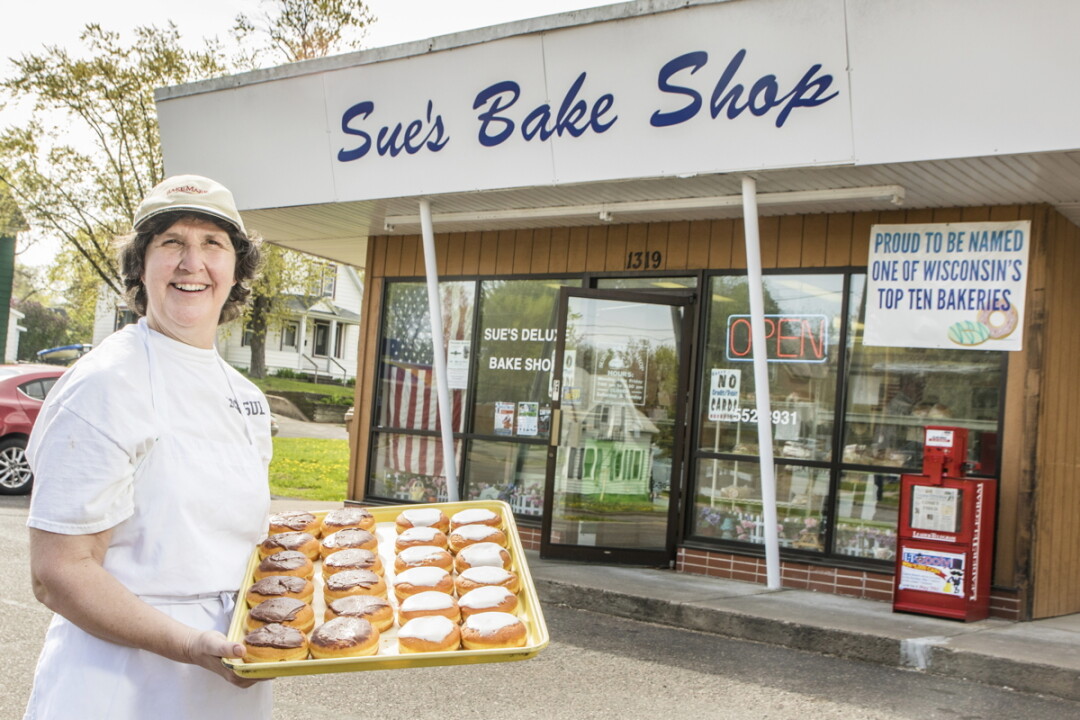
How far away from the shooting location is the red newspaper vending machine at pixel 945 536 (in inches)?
297

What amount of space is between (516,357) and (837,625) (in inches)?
187

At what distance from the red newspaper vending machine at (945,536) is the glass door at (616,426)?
2.32 m

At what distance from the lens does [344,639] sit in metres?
2.39

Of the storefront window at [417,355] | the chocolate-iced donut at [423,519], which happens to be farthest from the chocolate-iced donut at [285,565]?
the storefront window at [417,355]

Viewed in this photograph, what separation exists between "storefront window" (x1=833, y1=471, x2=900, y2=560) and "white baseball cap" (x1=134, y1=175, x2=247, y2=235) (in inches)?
286

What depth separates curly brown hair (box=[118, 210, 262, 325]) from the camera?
7.80 ft

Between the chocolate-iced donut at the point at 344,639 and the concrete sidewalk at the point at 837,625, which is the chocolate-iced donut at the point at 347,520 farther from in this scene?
the concrete sidewalk at the point at 837,625

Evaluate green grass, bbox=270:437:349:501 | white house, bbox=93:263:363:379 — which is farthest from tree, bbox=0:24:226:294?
white house, bbox=93:263:363:379

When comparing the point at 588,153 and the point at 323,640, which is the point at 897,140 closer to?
the point at 588,153

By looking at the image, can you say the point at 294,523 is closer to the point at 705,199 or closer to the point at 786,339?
the point at 705,199

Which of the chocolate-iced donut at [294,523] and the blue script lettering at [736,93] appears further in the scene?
the blue script lettering at [736,93]

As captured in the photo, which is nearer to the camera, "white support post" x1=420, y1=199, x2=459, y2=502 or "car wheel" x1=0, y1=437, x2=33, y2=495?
"white support post" x1=420, y1=199, x2=459, y2=502

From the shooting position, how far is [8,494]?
Result: 1282cm

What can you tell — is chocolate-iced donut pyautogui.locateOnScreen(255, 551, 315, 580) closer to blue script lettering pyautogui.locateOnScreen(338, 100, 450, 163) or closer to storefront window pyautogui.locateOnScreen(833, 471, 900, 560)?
storefront window pyautogui.locateOnScreen(833, 471, 900, 560)
